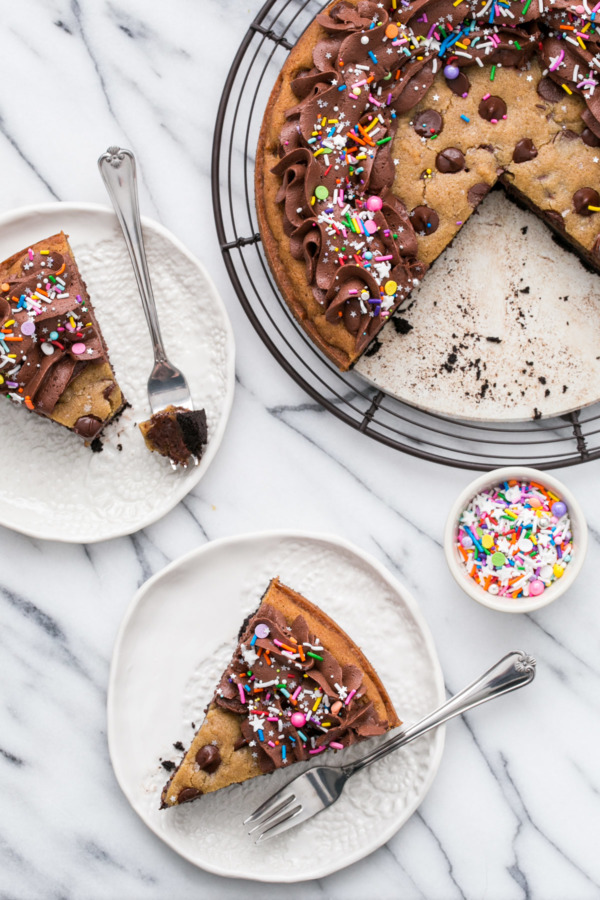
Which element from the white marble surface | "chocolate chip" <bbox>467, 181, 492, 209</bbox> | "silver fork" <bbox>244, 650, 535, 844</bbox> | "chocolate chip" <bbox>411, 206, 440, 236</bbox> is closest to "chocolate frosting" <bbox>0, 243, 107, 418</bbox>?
the white marble surface

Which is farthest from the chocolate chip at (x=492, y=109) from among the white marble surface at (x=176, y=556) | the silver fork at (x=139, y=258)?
the silver fork at (x=139, y=258)

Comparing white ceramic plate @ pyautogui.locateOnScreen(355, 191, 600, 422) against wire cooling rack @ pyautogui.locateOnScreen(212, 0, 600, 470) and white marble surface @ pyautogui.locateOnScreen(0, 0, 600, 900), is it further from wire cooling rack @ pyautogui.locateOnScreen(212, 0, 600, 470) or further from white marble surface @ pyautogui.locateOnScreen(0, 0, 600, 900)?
white marble surface @ pyautogui.locateOnScreen(0, 0, 600, 900)

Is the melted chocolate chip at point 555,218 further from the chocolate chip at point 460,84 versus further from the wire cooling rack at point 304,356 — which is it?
the wire cooling rack at point 304,356

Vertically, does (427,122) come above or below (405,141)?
above

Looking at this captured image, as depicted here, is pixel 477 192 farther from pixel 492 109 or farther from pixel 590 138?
pixel 590 138

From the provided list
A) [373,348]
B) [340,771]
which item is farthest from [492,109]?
[340,771]
